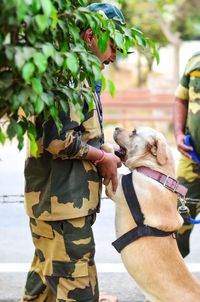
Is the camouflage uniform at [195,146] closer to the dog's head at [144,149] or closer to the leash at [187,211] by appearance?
the leash at [187,211]

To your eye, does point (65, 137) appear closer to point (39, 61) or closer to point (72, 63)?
point (72, 63)

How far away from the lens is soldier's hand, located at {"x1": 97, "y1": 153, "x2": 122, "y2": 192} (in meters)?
3.32

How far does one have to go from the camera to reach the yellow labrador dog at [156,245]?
3484 millimetres

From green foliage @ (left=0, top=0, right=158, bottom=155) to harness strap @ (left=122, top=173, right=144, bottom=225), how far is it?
0.79 metres

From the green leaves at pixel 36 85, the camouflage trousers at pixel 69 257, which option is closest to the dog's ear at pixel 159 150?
the camouflage trousers at pixel 69 257

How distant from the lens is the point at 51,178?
130 inches

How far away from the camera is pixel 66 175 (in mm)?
3301

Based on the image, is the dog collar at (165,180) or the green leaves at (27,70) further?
the dog collar at (165,180)

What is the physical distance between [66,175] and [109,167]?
225 millimetres

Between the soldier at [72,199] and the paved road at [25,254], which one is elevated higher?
the soldier at [72,199]

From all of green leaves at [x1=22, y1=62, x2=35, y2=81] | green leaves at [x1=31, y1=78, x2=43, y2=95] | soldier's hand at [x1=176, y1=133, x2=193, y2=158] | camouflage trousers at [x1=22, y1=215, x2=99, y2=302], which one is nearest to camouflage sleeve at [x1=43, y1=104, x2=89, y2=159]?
camouflage trousers at [x1=22, y1=215, x2=99, y2=302]

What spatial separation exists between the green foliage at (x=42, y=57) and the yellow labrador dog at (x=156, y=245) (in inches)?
32.1

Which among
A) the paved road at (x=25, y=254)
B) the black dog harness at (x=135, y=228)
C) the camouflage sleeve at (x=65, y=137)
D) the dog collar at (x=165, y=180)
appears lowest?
the paved road at (x=25, y=254)

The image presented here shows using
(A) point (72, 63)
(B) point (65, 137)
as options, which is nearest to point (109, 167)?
(B) point (65, 137)
